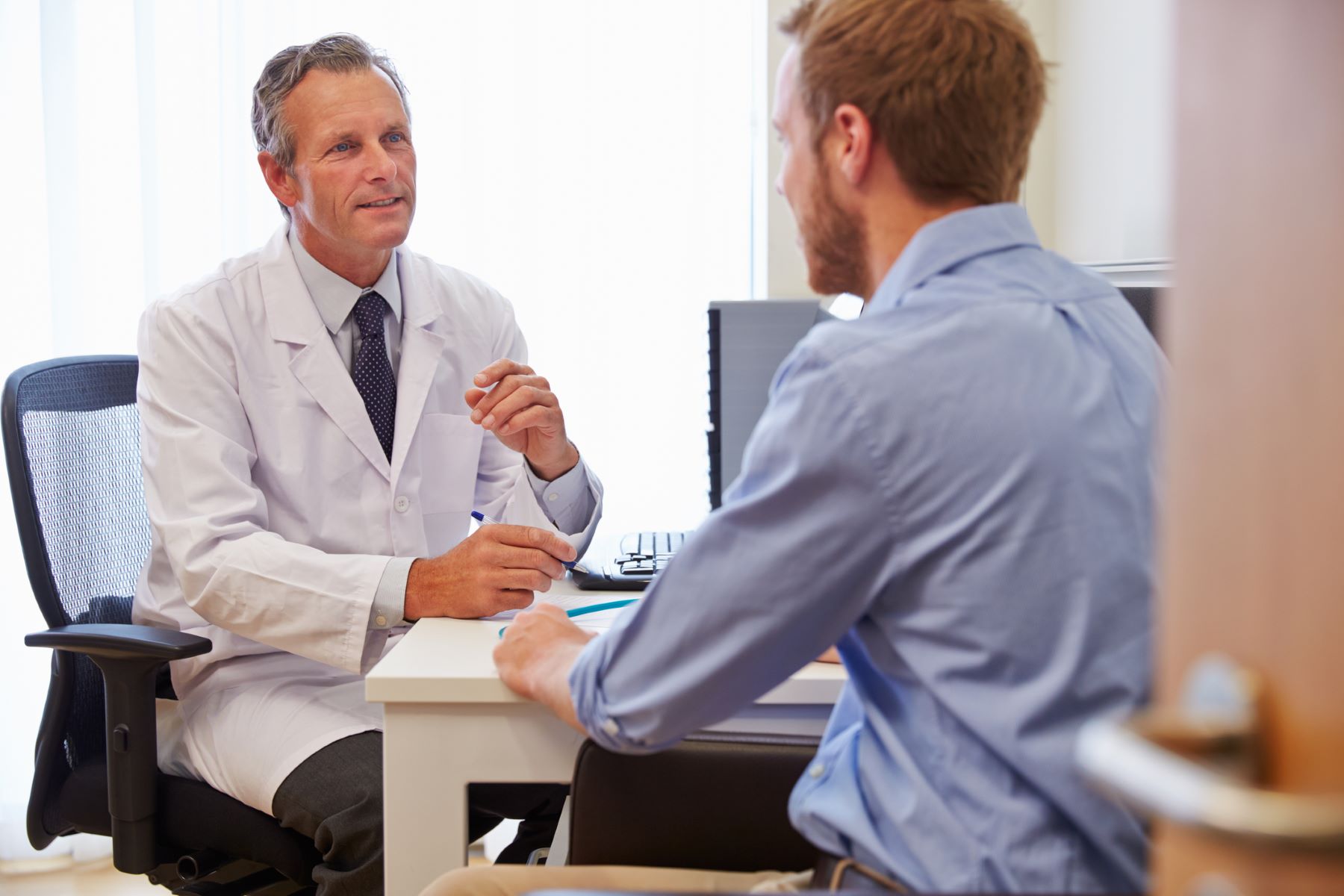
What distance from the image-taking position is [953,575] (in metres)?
0.75

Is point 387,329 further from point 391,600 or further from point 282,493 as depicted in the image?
point 391,600

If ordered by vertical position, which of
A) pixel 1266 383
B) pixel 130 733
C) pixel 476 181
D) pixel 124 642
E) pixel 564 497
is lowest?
pixel 130 733

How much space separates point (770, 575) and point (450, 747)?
1.38 ft

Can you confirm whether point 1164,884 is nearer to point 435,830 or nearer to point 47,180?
point 435,830

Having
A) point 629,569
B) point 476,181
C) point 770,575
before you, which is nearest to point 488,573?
point 629,569

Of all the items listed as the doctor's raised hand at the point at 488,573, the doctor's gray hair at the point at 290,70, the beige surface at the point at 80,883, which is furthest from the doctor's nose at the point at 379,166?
the beige surface at the point at 80,883

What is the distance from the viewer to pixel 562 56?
8.35 feet

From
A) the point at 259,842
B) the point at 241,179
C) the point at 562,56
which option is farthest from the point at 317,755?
the point at 562,56

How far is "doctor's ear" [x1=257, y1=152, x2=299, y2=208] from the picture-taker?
1.73m

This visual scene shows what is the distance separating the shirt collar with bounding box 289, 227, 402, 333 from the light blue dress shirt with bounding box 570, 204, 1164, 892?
1.01 meters

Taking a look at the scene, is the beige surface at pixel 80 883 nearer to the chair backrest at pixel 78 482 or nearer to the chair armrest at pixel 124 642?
the chair backrest at pixel 78 482

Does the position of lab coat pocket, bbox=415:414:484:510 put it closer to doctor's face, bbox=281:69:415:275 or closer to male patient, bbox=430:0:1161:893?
doctor's face, bbox=281:69:415:275

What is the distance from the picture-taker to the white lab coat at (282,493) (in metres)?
1.40

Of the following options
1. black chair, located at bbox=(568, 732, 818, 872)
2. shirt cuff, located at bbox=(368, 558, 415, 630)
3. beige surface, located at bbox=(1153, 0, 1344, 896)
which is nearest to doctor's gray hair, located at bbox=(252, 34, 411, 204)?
shirt cuff, located at bbox=(368, 558, 415, 630)
